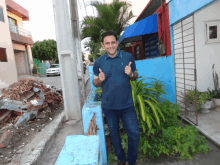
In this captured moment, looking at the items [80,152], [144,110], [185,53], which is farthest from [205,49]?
[80,152]

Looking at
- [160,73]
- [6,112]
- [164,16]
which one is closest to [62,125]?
[6,112]

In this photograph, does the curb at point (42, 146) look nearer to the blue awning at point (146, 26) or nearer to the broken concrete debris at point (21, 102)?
the broken concrete debris at point (21, 102)

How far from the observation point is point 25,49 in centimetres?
1972

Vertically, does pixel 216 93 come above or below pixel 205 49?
below

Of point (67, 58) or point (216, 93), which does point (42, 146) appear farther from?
point (216, 93)

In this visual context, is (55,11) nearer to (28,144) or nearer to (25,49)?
(28,144)

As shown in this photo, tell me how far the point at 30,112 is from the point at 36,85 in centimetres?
129

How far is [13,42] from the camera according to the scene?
16609 millimetres

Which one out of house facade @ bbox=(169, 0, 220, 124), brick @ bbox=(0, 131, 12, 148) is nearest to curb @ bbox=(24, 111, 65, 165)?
brick @ bbox=(0, 131, 12, 148)

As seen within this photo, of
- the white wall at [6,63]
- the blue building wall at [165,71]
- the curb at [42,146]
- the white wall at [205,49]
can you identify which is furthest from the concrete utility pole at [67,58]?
the white wall at [6,63]

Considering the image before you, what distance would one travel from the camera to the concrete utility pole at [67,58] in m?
3.61

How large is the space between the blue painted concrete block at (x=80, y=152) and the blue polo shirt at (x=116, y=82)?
25.9 inches

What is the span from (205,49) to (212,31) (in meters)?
0.55

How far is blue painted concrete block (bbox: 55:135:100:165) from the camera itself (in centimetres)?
130
